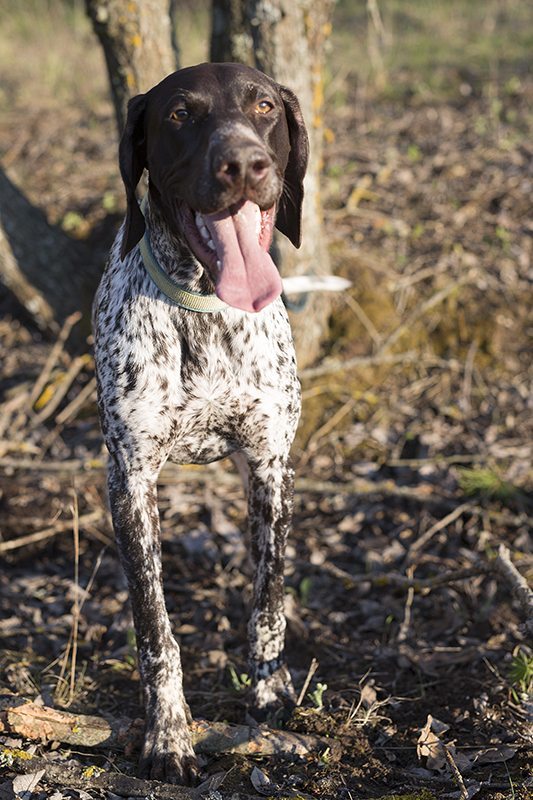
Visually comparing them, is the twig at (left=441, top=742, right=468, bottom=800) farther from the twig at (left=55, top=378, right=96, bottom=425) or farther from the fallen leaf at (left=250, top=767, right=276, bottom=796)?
the twig at (left=55, top=378, right=96, bottom=425)

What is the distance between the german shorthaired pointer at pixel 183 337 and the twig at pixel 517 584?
93 cm

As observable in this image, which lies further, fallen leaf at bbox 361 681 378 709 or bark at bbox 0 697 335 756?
fallen leaf at bbox 361 681 378 709

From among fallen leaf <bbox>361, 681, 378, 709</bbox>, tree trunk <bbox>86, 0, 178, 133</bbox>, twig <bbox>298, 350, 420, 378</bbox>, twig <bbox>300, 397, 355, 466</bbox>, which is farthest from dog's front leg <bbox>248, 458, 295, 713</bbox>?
tree trunk <bbox>86, 0, 178, 133</bbox>

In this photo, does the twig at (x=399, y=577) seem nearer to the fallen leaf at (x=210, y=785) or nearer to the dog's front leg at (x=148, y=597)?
the dog's front leg at (x=148, y=597)

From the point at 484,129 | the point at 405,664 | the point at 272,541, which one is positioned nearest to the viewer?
the point at 272,541

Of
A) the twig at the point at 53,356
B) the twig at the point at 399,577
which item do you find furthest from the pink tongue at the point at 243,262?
the twig at the point at 53,356

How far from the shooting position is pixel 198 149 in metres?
2.81

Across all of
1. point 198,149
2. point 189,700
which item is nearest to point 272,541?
point 189,700

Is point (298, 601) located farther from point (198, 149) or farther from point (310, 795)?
point (198, 149)

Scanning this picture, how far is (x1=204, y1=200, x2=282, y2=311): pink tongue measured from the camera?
2781mm

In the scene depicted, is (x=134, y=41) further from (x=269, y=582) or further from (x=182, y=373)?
(x=269, y=582)

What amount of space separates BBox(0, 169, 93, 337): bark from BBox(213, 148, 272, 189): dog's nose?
3428 millimetres

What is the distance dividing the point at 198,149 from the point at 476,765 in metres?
2.23

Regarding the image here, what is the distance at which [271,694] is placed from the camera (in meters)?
3.54
